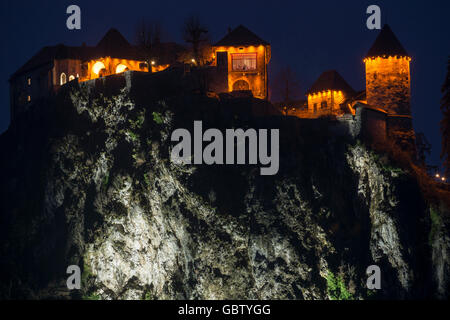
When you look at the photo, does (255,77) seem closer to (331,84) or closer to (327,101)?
(327,101)

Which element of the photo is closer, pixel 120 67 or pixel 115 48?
pixel 120 67

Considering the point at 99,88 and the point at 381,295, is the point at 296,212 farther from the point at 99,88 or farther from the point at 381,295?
the point at 99,88

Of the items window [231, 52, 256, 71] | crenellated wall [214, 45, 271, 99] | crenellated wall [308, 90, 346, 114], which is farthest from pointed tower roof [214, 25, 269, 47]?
crenellated wall [308, 90, 346, 114]

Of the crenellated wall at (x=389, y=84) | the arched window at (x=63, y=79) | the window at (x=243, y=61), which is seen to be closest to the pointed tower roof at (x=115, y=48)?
the arched window at (x=63, y=79)

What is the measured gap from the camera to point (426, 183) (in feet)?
195

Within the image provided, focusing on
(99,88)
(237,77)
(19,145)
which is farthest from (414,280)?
(19,145)

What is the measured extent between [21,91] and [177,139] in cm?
2161

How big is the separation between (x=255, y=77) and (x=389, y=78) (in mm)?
10441

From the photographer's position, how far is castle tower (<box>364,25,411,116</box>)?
61844 mm

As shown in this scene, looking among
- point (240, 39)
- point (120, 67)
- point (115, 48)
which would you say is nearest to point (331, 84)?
point (240, 39)

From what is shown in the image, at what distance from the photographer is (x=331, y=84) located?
6756cm

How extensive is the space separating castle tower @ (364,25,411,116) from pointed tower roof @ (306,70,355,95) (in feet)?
14.9

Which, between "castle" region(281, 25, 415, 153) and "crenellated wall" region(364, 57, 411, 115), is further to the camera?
"crenellated wall" region(364, 57, 411, 115)

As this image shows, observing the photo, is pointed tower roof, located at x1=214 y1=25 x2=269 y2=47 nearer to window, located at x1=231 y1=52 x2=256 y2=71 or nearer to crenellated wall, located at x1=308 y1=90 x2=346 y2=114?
window, located at x1=231 y1=52 x2=256 y2=71
